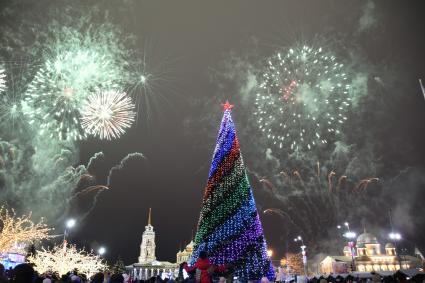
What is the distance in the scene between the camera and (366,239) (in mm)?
107125

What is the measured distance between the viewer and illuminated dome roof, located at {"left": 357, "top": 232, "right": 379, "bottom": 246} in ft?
350

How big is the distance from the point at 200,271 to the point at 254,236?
1713cm

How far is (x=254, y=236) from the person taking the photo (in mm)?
27703

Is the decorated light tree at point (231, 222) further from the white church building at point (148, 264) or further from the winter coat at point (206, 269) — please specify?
the white church building at point (148, 264)

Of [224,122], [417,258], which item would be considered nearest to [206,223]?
[224,122]

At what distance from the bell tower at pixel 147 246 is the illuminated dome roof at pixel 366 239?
74.0 metres

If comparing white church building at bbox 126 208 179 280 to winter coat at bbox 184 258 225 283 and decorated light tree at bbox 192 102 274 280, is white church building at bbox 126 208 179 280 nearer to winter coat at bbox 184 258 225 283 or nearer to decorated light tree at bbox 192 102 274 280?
decorated light tree at bbox 192 102 274 280

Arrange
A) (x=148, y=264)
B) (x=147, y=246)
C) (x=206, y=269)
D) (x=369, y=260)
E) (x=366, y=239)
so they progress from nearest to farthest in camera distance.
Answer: (x=206, y=269) → (x=369, y=260) → (x=366, y=239) → (x=148, y=264) → (x=147, y=246)

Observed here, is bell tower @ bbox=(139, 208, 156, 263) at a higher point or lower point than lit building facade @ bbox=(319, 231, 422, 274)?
higher

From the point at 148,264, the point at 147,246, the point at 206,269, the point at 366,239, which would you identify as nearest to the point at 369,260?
the point at 366,239

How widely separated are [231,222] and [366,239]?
94.1 m

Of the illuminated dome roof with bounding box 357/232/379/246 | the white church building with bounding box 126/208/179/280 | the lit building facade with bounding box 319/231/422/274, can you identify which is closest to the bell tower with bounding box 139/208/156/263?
the white church building with bounding box 126/208/179/280

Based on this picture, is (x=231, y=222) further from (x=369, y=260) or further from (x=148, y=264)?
(x=148, y=264)

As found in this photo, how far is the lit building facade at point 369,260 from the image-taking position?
9662 cm
